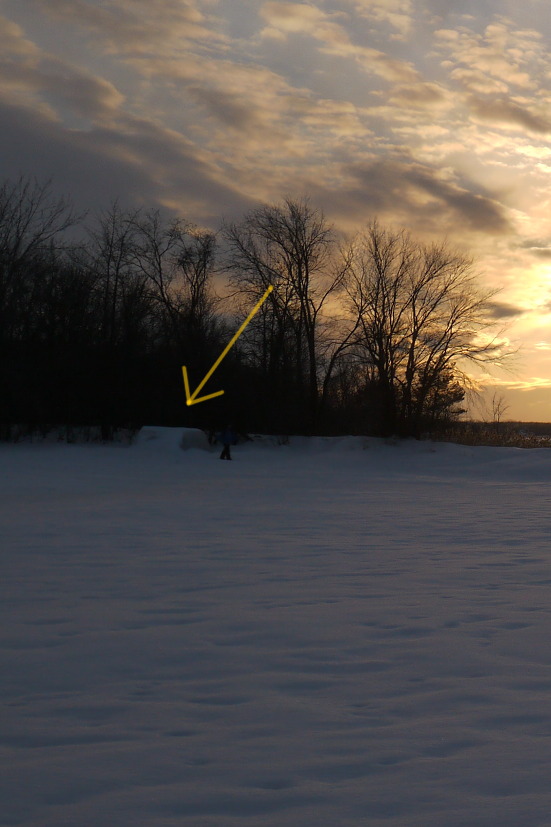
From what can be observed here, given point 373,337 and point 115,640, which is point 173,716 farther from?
point 373,337

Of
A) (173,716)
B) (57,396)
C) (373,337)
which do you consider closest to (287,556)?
(173,716)

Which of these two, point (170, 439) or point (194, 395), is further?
point (194, 395)

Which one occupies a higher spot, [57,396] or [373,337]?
[373,337]

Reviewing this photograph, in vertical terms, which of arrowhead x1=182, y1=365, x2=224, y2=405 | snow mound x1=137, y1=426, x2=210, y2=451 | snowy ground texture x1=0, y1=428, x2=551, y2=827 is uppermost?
arrowhead x1=182, y1=365, x2=224, y2=405

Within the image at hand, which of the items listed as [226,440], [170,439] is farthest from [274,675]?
[170,439]

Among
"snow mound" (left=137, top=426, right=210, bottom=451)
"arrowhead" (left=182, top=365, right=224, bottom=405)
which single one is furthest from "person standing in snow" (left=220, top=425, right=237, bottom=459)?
"arrowhead" (left=182, top=365, right=224, bottom=405)

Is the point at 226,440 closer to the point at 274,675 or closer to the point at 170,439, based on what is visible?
the point at 170,439

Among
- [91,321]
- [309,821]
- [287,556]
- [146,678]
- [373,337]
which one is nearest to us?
[309,821]

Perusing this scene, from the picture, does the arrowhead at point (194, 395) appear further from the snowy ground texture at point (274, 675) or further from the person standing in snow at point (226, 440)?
the snowy ground texture at point (274, 675)

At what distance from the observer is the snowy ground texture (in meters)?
3.04

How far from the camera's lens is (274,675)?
454cm

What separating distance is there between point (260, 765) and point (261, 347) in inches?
1484

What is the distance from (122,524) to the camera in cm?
1169

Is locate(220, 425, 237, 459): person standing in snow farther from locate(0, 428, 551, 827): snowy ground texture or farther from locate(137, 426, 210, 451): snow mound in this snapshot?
locate(0, 428, 551, 827): snowy ground texture
